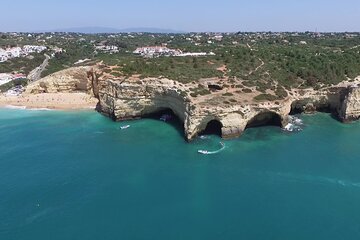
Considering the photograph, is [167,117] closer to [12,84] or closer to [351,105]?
[351,105]

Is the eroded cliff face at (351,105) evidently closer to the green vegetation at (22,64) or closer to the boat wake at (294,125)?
the boat wake at (294,125)

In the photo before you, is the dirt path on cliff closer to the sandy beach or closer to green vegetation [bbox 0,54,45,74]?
green vegetation [bbox 0,54,45,74]

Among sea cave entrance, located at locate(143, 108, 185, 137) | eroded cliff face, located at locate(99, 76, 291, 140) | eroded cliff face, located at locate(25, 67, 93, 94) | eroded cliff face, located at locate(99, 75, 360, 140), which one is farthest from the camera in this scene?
eroded cliff face, located at locate(25, 67, 93, 94)

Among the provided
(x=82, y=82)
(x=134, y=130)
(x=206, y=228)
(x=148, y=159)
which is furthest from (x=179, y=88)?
(x=206, y=228)

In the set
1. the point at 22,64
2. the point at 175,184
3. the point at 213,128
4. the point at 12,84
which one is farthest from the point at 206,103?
the point at 22,64

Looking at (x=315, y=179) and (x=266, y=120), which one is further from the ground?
(x=266, y=120)

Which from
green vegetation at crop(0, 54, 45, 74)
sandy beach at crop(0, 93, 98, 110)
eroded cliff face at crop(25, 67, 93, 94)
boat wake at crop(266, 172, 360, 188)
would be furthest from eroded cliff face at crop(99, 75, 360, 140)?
green vegetation at crop(0, 54, 45, 74)

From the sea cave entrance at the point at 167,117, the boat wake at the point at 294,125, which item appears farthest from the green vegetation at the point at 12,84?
the boat wake at the point at 294,125
